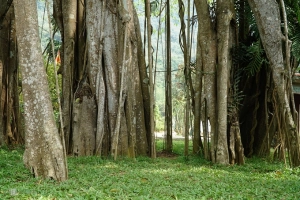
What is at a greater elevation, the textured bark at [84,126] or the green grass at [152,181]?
the textured bark at [84,126]

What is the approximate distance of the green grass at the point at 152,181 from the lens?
4.21m

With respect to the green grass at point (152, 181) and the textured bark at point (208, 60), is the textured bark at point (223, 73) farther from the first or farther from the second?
the green grass at point (152, 181)

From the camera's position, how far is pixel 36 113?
4.64 metres

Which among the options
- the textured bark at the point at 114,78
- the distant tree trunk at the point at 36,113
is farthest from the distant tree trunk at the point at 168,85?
the distant tree trunk at the point at 36,113

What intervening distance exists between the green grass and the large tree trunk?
1.86ft

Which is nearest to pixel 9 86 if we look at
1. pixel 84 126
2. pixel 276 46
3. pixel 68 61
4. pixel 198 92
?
pixel 68 61

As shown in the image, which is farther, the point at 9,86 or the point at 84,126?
the point at 9,86

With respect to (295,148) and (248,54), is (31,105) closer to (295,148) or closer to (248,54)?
(295,148)

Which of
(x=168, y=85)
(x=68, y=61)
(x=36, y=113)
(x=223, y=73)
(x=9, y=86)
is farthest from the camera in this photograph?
(x=9, y=86)

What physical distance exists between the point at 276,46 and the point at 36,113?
357 centimetres

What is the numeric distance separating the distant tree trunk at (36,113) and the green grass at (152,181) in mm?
192

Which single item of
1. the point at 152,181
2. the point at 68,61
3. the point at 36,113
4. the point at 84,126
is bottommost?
the point at 152,181

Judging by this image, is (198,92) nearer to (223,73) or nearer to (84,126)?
(223,73)

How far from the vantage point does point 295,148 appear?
20.5ft
